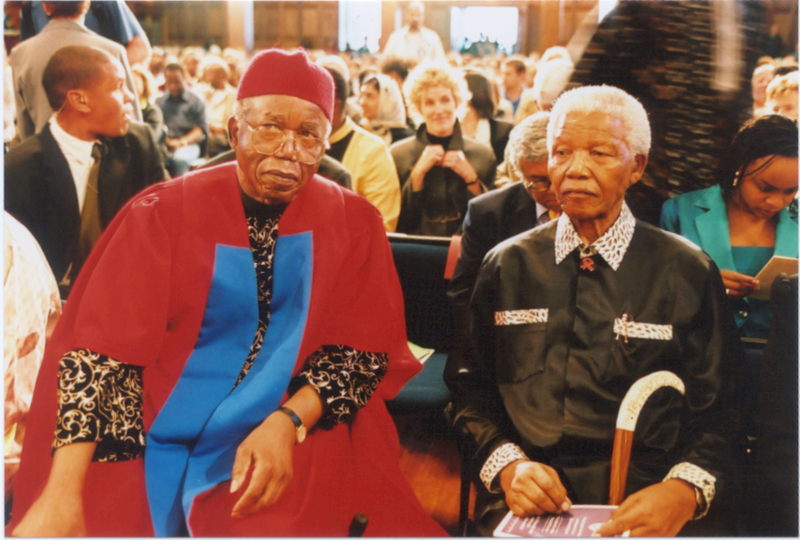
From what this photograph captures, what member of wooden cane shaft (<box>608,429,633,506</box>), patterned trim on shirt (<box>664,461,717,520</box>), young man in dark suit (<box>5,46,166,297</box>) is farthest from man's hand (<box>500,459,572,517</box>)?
young man in dark suit (<box>5,46,166,297</box>)

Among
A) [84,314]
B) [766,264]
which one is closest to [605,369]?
[766,264]

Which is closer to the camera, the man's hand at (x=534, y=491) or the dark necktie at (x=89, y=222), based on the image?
the man's hand at (x=534, y=491)

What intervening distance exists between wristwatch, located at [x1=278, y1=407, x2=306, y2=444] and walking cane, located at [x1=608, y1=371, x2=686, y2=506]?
79cm

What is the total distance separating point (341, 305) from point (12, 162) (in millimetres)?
1122

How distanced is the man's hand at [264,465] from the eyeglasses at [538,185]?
3.07 ft

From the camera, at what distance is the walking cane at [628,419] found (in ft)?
5.53

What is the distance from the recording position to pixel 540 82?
6.45ft

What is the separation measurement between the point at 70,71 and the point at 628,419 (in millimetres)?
1896

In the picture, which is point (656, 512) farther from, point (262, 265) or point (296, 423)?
point (262, 265)

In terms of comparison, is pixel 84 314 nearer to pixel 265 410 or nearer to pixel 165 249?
pixel 165 249

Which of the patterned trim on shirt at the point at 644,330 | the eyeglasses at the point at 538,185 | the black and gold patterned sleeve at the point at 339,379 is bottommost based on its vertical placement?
the black and gold patterned sleeve at the point at 339,379

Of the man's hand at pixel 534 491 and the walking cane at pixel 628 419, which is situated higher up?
the walking cane at pixel 628 419

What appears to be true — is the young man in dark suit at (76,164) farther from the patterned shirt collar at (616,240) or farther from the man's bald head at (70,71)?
the patterned shirt collar at (616,240)

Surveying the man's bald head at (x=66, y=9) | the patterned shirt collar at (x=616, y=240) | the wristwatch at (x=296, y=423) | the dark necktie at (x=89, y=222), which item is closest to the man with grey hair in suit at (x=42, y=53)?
the man's bald head at (x=66, y=9)
